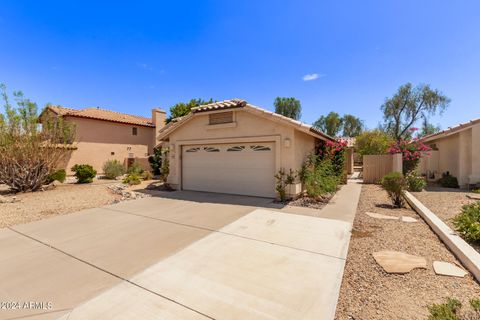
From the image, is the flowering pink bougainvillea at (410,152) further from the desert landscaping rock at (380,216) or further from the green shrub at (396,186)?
the desert landscaping rock at (380,216)

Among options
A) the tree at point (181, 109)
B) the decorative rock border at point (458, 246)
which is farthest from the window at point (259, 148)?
the tree at point (181, 109)

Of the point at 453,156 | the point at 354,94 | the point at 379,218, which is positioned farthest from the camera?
the point at 354,94

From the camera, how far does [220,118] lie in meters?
10.7

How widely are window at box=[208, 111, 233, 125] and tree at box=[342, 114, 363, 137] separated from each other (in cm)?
4025

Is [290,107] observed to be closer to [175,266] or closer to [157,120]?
[157,120]

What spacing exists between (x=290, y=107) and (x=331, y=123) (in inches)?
365

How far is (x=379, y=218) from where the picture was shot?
680 centimetres

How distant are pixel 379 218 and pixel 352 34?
979cm

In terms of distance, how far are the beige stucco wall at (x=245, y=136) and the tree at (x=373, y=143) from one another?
14.6 meters

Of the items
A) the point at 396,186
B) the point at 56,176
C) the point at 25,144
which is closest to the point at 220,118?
the point at 396,186

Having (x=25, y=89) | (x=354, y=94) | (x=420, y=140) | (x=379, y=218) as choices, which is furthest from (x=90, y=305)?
(x=354, y=94)

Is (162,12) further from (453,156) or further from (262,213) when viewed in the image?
(453,156)

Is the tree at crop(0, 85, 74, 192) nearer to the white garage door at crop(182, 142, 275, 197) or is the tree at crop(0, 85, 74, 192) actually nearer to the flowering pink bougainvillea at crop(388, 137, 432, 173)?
the white garage door at crop(182, 142, 275, 197)

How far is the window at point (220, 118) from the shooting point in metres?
10.4
